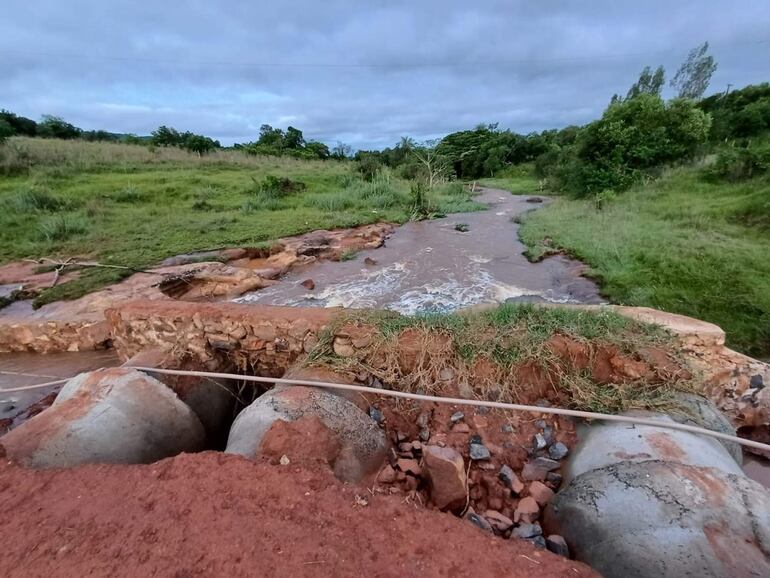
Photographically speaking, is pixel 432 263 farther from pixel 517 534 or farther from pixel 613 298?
pixel 517 534

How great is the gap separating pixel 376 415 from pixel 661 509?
178 cm

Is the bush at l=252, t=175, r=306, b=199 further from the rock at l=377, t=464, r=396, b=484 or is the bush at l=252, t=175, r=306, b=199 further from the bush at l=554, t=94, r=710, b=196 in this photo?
the rock at l=377, t=464, r=396, b=484

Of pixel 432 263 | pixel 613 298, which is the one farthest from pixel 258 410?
pixel 432 263

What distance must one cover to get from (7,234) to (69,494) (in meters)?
10.7

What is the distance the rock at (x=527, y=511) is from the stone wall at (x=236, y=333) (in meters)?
2.07

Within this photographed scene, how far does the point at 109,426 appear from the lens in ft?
8.68

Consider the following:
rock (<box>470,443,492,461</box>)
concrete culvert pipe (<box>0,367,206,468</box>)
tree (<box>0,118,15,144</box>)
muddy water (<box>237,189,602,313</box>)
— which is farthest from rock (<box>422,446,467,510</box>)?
tree (<box>0,118,15,144</box>)

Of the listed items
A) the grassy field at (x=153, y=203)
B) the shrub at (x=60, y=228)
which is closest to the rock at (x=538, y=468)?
the grassy field at (x=153, y=203)

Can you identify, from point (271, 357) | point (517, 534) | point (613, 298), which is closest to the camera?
point (517, 534)

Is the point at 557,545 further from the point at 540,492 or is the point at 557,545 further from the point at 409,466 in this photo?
the point at 409,466

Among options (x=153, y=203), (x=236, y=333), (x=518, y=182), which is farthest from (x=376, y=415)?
(x=518, y=182)

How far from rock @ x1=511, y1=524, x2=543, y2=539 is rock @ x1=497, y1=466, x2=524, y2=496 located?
24cm

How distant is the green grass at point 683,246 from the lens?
5.16 metres

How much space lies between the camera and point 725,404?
3312 millimetres
